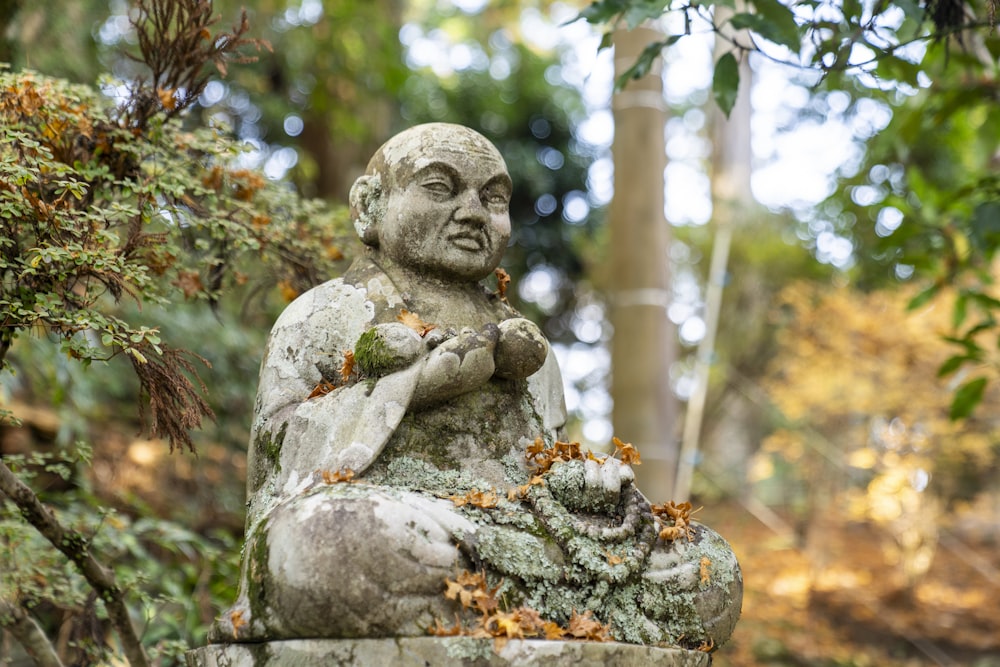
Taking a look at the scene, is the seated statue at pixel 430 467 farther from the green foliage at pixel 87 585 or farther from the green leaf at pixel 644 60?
the green foliage at pixel 87 585

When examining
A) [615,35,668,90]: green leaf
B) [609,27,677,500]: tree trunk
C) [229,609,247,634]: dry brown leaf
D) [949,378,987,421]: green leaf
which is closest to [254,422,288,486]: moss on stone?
[229,609,247,634]: dry brown leaf

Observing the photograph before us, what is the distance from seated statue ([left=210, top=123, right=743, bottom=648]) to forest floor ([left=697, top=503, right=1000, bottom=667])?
6.96m

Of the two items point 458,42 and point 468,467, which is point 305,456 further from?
point 458,42

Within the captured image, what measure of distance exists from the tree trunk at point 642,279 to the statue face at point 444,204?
3711mm

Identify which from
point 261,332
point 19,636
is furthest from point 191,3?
point 261,332

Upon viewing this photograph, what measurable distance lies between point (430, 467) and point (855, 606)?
10062 millimetres

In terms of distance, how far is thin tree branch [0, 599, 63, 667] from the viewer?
4.23 meters

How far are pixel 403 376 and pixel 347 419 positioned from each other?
0.80 feet

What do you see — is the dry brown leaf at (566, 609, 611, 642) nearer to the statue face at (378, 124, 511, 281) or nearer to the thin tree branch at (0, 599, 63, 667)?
the statue face at (378, 124, 511, 281)

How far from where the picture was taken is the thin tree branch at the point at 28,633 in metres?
4.23

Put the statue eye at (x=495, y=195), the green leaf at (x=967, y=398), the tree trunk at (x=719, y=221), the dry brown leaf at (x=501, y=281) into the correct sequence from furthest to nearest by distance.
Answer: the tree trunk at (x=719, y=221), the green leaf at (x=967, y=398), the dry brown leaf at (x=501, y=281), the statue eye at (x=495, y=195)

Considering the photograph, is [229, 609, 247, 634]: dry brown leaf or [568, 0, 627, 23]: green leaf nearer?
[229, 609, 247, 634]: dry brown leaf

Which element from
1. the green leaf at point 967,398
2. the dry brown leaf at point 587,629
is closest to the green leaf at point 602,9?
the dry brown leaf at point 587,629

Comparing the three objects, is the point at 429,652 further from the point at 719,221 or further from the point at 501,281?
the point at 719,221
